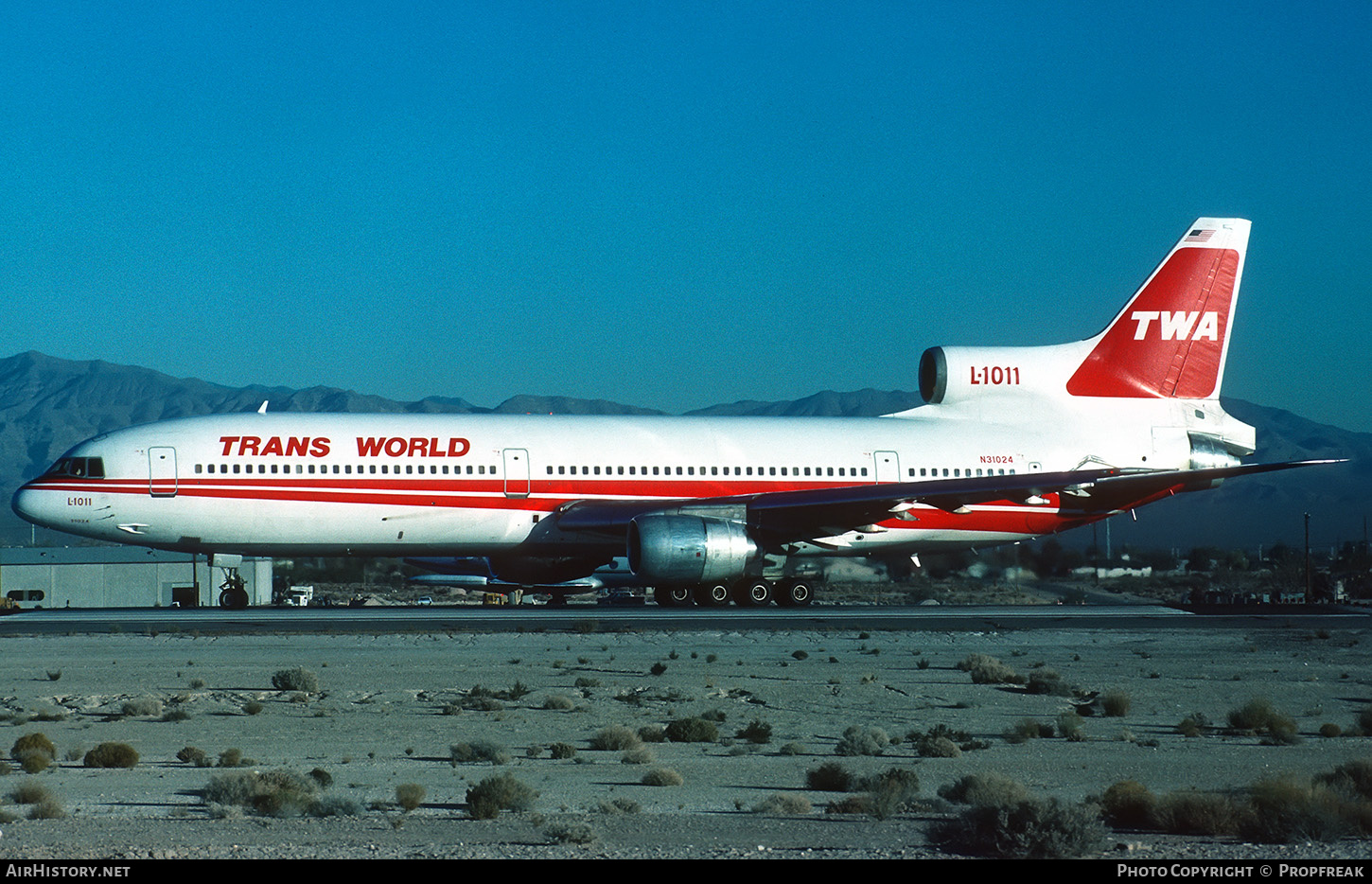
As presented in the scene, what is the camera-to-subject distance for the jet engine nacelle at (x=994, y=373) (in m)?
35.9

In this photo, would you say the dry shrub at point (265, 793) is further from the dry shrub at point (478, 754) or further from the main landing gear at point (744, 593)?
the main landing gear at point (744, 593)

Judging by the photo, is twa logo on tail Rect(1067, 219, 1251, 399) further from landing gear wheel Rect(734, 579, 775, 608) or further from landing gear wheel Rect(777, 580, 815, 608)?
landing gear wheel Rect(734, 579, 775, 608)

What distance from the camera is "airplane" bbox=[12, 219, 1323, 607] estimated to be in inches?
1157

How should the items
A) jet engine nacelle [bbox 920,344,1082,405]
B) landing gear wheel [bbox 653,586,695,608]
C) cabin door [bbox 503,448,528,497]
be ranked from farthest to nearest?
1. jet engine nacelle [bbox 920,344,1082,405]
2. landing gear wheel [bbox 653,586,695,608]
3. cabin door [bbox 503,448,528,497]

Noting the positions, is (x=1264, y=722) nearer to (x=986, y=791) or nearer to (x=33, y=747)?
(x=986, y=791)

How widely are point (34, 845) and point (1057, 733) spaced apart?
9689mm

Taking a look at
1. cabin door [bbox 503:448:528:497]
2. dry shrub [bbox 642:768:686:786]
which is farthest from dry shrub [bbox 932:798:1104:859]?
cabin door [bbox 503:448:528:497]

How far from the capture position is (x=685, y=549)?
2911cm

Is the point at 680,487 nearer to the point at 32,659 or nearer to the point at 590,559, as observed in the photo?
the point at 590,559

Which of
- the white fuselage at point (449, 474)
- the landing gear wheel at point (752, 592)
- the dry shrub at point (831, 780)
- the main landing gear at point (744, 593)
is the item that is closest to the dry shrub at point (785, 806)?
the dry shrub at point (831, 780)

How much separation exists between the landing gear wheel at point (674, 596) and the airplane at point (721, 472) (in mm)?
65

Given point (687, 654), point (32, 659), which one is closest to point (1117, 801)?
point (687, 654)

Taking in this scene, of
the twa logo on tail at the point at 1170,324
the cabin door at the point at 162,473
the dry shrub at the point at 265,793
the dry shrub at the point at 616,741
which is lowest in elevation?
the dry shrub at the point at 616,741

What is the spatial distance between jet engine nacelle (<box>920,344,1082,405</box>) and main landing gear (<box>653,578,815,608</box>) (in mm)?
6528
